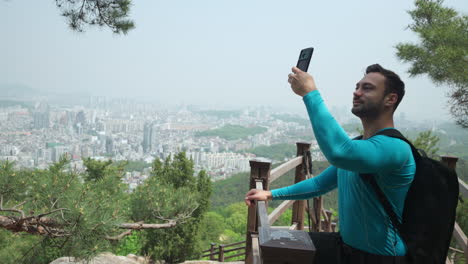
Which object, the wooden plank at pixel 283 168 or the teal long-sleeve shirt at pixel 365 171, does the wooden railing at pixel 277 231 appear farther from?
the teal long-sleeve shirt at pixel 365 171

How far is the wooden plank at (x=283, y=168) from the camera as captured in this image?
6.97 ft

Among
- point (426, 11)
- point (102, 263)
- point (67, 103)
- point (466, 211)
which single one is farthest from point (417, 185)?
point (67, 103)

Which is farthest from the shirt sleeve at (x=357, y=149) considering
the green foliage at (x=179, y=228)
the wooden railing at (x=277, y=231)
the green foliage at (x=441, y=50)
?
the green foliage at (x=179, y=228)

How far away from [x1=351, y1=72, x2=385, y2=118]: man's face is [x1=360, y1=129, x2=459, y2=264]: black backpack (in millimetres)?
81

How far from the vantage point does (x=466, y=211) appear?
15.3 feet

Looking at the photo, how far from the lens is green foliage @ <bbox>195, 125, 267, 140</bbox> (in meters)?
89.8

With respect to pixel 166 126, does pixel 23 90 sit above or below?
above

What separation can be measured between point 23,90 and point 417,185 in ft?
412

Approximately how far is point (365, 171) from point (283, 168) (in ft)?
4.76

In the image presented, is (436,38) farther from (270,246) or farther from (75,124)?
(75,124)

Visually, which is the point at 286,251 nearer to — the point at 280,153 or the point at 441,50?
the point at 441,50

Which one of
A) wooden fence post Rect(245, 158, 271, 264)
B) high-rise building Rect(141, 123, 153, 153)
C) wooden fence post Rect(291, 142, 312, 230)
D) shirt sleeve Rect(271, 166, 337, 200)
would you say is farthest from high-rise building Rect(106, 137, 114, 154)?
shirt sleeve Rect(271, 166, 337, 200)

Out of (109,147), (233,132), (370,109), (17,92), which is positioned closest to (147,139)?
(109,147)

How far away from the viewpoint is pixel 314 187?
1336 millimetres
